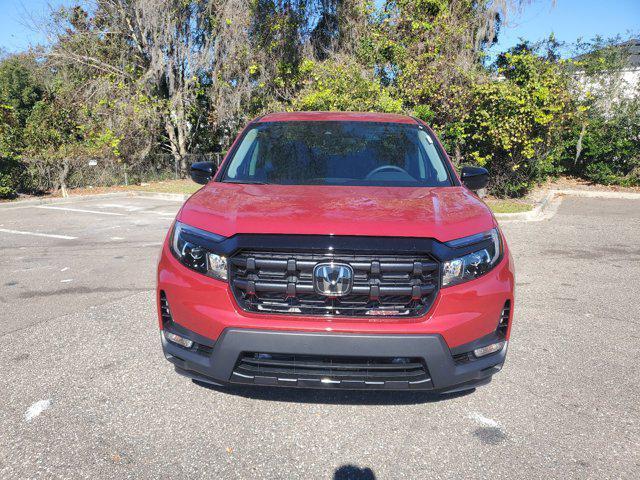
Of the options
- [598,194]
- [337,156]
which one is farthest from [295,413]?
[598,194]

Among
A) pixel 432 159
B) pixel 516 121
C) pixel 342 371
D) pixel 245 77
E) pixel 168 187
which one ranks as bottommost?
pixel 168 187

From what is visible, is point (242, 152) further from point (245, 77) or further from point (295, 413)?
point (245, 77)

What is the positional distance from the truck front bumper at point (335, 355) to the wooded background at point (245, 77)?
11.6 metres

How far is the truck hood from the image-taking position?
2.56 meters

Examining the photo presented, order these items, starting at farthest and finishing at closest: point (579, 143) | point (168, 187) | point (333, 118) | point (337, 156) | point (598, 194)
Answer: point (168, 187)
point (579, 143)
point (598, 194)
point (333, 118)
point (337, 156)

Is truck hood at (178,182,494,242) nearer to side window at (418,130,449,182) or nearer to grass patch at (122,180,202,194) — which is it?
side window at (418,130,449,182)

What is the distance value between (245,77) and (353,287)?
56.9 feet

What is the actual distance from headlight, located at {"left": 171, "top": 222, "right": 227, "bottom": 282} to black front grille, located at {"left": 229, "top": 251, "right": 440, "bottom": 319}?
0.41 ft

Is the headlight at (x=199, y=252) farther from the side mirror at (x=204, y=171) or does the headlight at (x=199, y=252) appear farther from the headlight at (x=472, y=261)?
the side mirror at (x=204, y=171)

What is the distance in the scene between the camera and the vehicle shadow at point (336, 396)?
3.10 meters

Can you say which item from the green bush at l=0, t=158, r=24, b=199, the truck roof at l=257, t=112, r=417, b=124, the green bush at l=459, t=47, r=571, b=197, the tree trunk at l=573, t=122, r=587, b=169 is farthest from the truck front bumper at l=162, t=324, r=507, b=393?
the tree trunk at l=573, t=122, r=587, b=169

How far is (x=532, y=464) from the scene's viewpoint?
2525 millimetres

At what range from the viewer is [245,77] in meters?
18.4

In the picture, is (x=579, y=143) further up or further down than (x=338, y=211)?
further down
